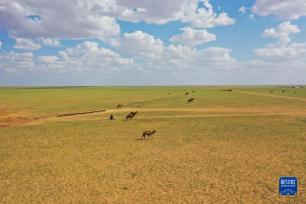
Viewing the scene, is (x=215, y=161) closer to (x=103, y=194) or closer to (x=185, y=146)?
(x=185, y=146)

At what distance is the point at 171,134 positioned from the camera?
22062mm

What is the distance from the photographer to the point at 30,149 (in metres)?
17.7

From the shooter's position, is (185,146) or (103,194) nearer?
(103,194)

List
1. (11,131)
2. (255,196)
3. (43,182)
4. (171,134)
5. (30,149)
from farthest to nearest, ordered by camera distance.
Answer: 1. (11,131)
2. (171,134)
3. (30,149)
4. (43,182)
5. (255,196)

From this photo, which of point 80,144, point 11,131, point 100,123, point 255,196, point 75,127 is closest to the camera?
point 255,196

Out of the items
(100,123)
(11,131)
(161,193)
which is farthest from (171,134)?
(11,131)

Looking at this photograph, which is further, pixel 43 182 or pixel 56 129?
pixel 56 129

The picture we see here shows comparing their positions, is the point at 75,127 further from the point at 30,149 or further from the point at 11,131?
the point at 30,149

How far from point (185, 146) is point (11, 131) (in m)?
14.7

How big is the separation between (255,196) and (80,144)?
11786 mm

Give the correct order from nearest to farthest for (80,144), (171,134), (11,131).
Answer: (80,144)
(171,134)
(11,131)

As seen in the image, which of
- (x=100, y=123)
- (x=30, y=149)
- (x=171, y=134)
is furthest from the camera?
(x=100, y=123)

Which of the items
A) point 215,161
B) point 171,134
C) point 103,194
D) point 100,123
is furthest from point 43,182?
point 100,123

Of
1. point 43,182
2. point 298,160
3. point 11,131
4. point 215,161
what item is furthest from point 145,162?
point 11,131
